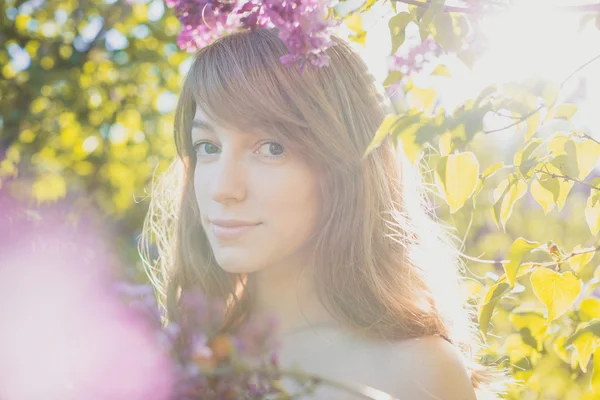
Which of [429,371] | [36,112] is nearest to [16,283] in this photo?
[429,371]

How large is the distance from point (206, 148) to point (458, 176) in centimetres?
78

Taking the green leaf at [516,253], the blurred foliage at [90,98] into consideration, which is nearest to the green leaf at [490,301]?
the green leaf at [516,253]

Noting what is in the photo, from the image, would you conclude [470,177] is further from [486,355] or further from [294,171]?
[486,355]

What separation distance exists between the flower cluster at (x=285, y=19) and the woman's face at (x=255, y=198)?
274 mm

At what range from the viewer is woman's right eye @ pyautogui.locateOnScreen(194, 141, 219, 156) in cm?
184

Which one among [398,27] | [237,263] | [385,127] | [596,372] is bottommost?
[596,372]

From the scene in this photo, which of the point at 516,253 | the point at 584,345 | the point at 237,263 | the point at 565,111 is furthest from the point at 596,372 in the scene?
the point at 237,263

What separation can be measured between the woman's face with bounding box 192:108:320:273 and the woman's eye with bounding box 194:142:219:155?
37mm

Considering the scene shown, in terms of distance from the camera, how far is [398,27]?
1441mm

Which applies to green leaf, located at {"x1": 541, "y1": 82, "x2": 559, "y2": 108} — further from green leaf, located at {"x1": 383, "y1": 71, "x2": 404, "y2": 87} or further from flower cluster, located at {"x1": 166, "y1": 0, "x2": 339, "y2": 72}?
green leaf, located at {"x1": 383, "y1": 71, "x2": 404, "y2": 87}

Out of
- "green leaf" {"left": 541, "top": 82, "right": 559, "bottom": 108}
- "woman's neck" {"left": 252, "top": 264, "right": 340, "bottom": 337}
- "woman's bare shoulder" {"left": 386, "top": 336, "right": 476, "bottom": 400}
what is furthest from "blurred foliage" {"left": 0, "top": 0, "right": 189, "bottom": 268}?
"green leaf" {"left": 541, "top": 82, "right": 559, "bottom": 108}

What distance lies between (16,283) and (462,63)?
86 centimetres

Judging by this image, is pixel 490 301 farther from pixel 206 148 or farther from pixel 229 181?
pixel 206 148

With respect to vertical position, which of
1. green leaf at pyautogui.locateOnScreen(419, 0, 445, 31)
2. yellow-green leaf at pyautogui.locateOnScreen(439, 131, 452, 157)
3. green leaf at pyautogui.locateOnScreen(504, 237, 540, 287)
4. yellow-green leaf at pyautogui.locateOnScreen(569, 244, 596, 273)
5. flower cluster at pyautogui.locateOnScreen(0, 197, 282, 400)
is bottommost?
yellow-green leaf at pyautogui.locateOnScreen(569, 244, 596, 273)
